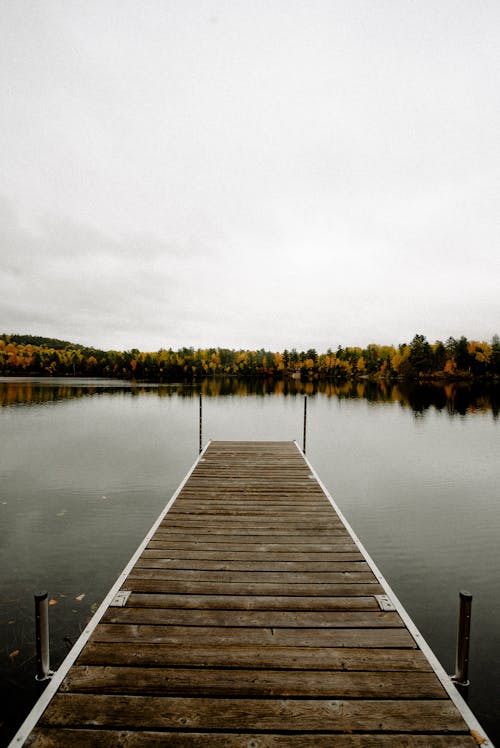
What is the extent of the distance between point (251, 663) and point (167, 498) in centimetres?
936

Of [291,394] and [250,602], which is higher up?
[250,602]

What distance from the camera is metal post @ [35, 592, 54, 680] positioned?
361 cm

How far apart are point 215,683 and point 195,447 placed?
1742 cm

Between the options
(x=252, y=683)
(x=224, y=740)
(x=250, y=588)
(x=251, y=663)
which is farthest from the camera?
(x=250, y=588)

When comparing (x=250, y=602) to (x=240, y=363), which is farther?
(x=240, y=363)

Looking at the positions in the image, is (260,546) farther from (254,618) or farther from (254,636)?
(254,636)

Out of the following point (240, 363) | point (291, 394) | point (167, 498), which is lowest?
point (167, 498)

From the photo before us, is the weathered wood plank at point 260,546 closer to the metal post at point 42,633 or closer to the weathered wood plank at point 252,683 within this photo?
the metal post at point 42,633

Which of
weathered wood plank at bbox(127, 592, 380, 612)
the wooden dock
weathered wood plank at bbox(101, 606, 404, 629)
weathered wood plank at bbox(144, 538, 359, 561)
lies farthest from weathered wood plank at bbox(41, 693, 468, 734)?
weathered wood plank at bbox(144, 538, 359, 561)

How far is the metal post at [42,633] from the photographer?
3.61 m

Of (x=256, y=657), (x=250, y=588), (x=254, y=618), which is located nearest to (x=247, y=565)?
(x=250, y=588)

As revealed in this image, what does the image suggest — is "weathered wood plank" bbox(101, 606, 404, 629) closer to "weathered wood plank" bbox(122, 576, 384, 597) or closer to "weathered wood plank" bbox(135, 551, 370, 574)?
"weathered wood plank" bbox(122, 576, 384, 597)

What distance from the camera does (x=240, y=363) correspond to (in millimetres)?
178000

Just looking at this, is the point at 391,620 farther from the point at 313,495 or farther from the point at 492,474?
the point at 492,474
